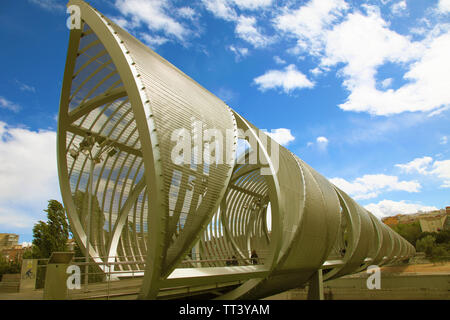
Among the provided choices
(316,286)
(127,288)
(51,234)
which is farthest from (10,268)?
(316,286)

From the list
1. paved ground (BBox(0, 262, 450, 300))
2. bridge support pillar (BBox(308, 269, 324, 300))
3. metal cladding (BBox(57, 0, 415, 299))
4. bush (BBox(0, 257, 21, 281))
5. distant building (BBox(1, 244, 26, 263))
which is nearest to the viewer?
metal cladding (BBox(57, 0, 415, 299))

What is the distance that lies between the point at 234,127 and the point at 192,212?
327 cm

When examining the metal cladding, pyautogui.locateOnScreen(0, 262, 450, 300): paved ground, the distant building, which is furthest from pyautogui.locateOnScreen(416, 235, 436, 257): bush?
the distant building

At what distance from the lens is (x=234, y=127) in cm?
982

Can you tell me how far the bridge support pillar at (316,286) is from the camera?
16.7 meters

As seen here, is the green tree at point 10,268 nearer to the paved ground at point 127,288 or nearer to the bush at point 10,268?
the bush at point 10,268

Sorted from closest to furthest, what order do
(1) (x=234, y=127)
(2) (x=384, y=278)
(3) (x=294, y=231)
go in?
(1) (x=234, y=127) < (3) (x=294, y=231) < (2) (x=384, y=278)

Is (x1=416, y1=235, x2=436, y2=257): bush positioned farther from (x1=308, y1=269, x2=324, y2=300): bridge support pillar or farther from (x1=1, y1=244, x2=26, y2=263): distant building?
(x1=1, y1=244, x2=26, y2=263): distant building

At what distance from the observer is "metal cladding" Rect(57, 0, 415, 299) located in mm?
6695

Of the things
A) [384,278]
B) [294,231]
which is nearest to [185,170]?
[294,231]

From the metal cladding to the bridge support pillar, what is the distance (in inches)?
28.6

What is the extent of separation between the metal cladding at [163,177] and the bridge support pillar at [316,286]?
726 millimetres

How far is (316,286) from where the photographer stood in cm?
1677
